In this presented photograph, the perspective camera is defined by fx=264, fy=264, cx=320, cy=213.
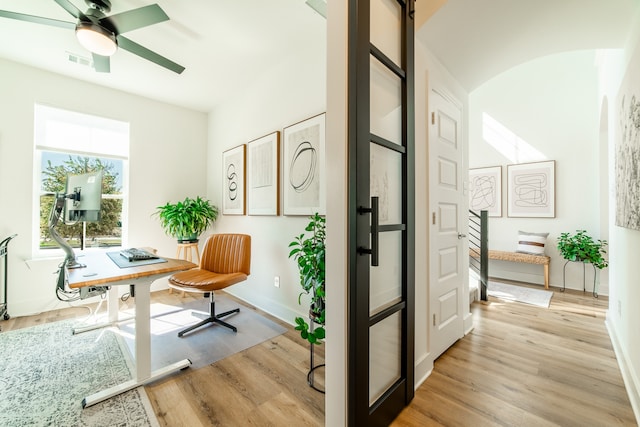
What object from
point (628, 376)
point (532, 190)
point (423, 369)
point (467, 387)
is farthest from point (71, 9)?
point (532, 190)

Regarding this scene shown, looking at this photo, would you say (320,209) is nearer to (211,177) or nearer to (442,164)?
(442,164)

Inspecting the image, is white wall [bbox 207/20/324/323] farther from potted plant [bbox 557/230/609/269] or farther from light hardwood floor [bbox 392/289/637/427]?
potted plant [bbox 557/230/609/269]

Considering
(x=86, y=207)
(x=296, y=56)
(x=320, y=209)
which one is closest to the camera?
(x=86, y=207)

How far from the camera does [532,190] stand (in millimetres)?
4367

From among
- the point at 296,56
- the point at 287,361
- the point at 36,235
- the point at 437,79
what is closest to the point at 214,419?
the point at 287,361

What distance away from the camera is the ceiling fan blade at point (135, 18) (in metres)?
1.79

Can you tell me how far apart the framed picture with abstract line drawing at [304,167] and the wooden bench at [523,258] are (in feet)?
9.60

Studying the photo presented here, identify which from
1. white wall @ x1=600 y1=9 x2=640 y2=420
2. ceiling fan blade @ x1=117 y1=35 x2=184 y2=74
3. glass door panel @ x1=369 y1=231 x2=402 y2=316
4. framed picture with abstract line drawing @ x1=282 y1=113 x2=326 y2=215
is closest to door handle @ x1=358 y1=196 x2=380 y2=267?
glass door panel @ x1=369 y1=231 x2=402 y2=316

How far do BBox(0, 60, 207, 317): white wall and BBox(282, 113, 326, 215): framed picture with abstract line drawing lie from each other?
7.10 feet

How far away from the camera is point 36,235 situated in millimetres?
3146

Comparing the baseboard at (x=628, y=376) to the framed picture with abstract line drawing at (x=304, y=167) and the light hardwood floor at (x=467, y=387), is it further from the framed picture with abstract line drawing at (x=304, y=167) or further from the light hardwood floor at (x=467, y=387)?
the framed picture with abstract line drawing at (x=304, y=167)

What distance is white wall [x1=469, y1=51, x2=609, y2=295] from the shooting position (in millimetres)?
3855

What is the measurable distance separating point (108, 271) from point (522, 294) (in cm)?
474

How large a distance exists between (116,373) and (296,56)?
3.22 m
